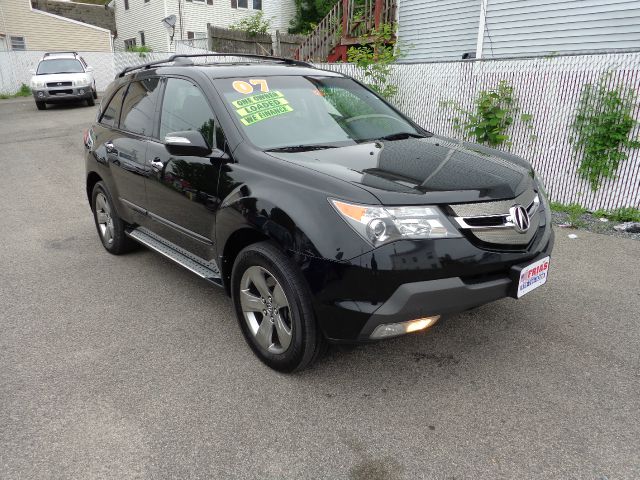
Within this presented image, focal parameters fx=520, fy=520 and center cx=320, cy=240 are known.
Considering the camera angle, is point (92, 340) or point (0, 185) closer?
point (92, 340)

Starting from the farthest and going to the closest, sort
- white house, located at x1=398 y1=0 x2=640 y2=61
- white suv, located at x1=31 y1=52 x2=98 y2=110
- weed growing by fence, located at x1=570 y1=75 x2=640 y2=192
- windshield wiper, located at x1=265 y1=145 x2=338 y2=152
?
white suv, located at x1=31 y1=52 x2=98 y2=110
white house, located at x1=398 y1=0 x2=640 y2=61
weed growing by fence, located at x1=570 y1=75 x2=640 y2=192
windshield wiper, located at x1=265 y1=145 x2=338 y2=152

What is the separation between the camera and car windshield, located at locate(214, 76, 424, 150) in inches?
133

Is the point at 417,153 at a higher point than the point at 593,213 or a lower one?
higher

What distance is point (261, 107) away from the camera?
3.50 m

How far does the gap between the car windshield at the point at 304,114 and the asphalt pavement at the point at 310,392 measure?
1.37 metres

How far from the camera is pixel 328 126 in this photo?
3.61m

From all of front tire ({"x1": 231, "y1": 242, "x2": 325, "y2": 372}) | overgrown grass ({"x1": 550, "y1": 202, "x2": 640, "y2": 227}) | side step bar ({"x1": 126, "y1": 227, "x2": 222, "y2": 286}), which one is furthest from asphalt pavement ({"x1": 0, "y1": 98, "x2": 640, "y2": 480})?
overgrown grass ({"x1": 550, "y1": 202, "x2": 640, "y2": 227})

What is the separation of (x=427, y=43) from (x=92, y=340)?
10953mm

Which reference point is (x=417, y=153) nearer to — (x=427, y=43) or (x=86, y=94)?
(x=427, y=43)

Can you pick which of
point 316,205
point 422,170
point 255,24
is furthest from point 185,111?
point 255,24

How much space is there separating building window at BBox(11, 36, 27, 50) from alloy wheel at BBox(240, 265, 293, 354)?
31696mm

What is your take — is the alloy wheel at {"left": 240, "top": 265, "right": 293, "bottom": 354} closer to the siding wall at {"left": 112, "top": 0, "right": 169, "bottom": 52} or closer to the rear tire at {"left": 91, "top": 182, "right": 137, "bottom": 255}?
the rear tire at {"left": 91, "top": 182, "right": 137, "bottom": 255}

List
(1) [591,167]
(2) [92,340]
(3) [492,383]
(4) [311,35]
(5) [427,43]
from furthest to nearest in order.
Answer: (4) [311,35] < (5) [427,43] < (1) [591,167] < (2) [92,340] < (3) [492,383]

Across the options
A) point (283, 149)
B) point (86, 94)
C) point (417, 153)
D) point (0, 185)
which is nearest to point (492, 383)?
point (417, 153)
